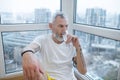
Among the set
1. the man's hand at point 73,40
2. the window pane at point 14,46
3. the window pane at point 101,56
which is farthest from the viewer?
the window pane at point 14,46

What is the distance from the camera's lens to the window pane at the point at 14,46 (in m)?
1.80

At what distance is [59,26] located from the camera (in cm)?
142

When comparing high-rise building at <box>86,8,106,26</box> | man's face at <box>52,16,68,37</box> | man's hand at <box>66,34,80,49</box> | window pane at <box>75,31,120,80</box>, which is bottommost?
window pane at <box>75,31,120,80</box>

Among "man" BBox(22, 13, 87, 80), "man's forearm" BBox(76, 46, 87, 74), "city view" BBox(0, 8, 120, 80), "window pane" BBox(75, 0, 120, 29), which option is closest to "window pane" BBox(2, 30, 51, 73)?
"city view" BBox(0, 8, 120, 80)

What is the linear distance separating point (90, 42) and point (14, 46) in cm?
103

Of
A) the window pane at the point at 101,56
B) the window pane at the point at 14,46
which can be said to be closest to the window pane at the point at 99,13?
the window pane at the point at 101,56

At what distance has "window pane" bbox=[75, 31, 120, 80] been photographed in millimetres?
1435

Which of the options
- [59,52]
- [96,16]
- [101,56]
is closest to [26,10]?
[59,52]

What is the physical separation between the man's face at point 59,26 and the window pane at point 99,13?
1.35 ft

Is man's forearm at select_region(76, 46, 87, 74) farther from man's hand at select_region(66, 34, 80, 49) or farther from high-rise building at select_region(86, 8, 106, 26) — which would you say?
high-rise building at select_region(86, 8, 106, 26)

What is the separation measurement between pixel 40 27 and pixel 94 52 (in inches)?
31.2

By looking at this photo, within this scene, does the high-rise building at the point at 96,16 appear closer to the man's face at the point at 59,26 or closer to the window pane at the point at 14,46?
the man's face at the point at 59,26

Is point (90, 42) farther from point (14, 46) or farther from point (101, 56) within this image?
point (14, 46)

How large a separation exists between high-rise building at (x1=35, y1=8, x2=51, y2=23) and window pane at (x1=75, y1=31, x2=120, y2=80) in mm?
528
